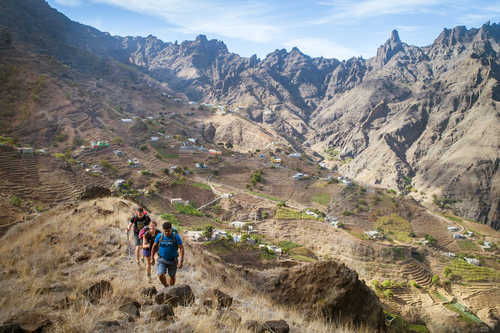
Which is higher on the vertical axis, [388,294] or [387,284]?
[388,294]

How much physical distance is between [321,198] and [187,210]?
2778cm

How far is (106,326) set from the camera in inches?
156

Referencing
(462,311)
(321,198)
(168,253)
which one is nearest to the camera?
(168,253)

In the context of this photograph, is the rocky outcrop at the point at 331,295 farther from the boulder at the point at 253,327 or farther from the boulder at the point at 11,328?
the boulder at the point at 11,328

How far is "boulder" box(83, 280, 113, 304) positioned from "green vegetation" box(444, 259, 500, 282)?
43922 millimetres

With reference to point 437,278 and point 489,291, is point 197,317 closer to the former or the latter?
point 437,278

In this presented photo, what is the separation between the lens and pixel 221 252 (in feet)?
88.8

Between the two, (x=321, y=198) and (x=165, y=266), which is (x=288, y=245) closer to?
(x=321, y=198)

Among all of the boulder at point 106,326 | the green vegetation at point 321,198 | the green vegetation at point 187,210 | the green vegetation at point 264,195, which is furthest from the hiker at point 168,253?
the green vegetation at point 321,198

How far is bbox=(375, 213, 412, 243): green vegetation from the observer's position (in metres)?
44.0

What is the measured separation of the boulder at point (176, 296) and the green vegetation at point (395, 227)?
145 ft

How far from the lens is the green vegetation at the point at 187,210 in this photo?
1652 inches

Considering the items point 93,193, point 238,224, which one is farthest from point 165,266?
point 238,224

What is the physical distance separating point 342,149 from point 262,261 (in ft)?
405
